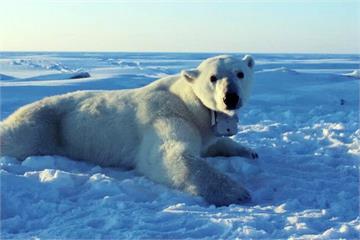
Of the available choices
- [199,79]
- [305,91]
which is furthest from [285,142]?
[305,91]

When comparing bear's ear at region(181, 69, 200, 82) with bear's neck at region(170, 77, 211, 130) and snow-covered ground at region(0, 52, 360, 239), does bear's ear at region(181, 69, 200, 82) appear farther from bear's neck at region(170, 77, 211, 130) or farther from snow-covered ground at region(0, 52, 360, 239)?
snow-covered ground at region(0, 52, 360, 239)

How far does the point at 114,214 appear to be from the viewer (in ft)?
8.50

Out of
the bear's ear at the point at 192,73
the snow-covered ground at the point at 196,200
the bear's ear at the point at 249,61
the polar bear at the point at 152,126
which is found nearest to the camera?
the snow-covered ground at the point at 196,200

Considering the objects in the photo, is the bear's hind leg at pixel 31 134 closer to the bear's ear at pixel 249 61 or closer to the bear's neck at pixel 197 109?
the bear's neck at pixel 197 109

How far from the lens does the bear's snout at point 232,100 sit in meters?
3.52

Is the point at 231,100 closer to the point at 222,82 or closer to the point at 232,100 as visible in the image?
the point at 232,100

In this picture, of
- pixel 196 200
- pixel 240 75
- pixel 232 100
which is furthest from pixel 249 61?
pixel 196 200

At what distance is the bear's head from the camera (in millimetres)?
3551

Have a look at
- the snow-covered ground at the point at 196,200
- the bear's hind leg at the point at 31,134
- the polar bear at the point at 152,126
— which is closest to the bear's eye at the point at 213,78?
the polar bear at the point at 152,126

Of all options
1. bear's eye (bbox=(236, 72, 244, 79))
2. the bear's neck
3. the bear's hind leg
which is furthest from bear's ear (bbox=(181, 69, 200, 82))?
the bear's hind leg

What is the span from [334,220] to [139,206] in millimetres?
1009

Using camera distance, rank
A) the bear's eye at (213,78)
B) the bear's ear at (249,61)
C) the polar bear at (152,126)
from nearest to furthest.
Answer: the polar bear at (152,126)
the bear's eye at (213,78)
the bear's ear at (249,61)

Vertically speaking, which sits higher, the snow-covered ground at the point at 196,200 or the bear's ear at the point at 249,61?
the bear's ear at the point at 249,61

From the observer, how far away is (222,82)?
11.7 ft
